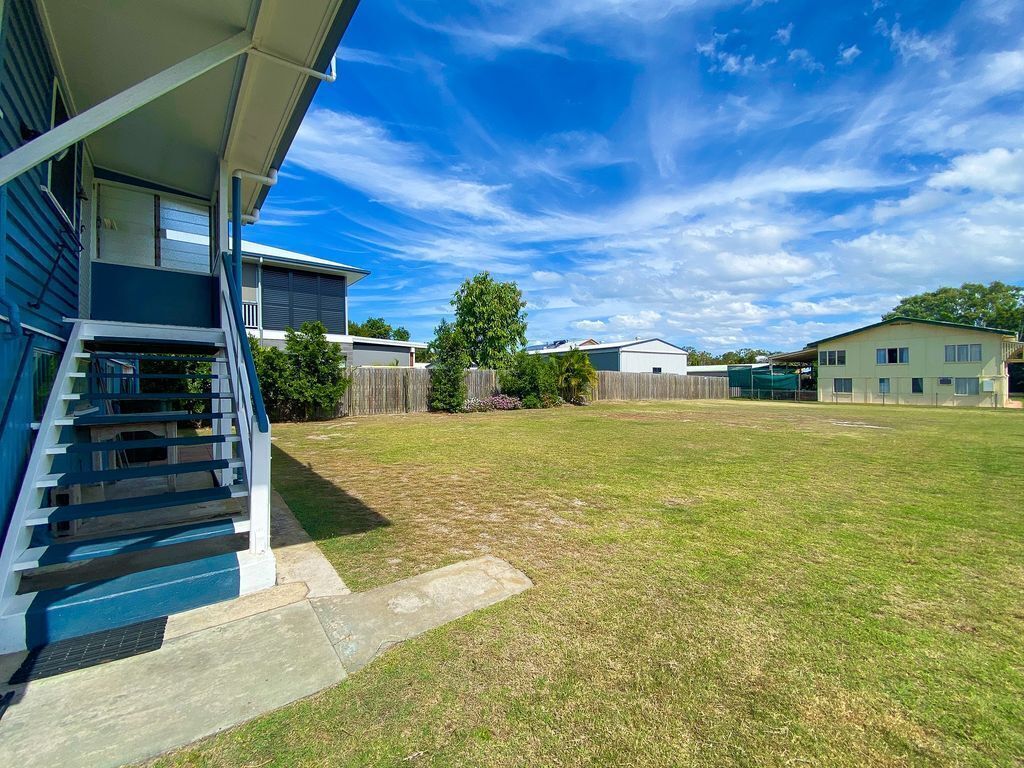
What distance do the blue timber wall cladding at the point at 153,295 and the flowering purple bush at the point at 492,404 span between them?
432 inches

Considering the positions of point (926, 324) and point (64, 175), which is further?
point (926, 324)

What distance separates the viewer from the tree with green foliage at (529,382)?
17.9 metres

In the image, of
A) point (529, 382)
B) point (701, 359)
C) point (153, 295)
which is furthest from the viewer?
point (701, 359)

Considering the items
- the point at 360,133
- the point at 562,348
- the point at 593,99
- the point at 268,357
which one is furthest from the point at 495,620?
the point at 562,348

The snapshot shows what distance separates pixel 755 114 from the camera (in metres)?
11.8

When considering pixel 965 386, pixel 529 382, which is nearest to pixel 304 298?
pixel 529 382

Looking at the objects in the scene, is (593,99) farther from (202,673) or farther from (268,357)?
(202,673)

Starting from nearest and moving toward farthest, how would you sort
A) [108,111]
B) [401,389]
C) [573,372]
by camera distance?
1. [108,111]
2. [401,389]
3. [573,372]

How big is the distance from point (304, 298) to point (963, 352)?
33.0 m

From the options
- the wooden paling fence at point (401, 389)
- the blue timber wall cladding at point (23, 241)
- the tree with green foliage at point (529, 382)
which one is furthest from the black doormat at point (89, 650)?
the tree with green foliage at point (529, 382)

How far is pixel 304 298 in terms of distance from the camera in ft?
54.7

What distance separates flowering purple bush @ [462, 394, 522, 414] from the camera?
16281mm

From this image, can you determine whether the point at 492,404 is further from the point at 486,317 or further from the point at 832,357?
the point at 832,357

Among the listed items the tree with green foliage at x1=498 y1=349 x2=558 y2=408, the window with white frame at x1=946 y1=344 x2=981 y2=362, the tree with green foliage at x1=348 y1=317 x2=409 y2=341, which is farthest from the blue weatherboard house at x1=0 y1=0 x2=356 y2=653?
the tree with green foliage at x1=348 y1=317 x2=409 y2=341
